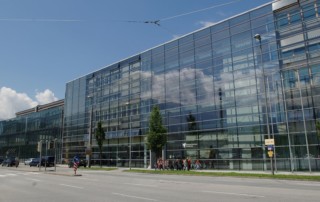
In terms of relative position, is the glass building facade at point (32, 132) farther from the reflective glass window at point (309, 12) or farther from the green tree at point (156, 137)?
the reflective glass window at point (309, 12)

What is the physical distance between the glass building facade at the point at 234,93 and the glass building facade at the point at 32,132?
2197cm

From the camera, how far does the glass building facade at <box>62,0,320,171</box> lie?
1356 inches

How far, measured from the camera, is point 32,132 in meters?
84.8

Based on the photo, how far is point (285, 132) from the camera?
34.8m

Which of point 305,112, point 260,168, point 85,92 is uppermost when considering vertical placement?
point 85,92

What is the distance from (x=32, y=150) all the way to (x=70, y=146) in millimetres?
21032

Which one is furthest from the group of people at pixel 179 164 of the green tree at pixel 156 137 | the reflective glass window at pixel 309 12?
the reflective glass window at pixel 309 12

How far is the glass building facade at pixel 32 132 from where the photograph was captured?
243ft

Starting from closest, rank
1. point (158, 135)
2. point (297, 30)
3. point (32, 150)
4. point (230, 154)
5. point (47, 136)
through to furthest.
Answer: point (297, 30) → point (230, 154) → point (158, 135) → point (47, 136) → point (32, 150)

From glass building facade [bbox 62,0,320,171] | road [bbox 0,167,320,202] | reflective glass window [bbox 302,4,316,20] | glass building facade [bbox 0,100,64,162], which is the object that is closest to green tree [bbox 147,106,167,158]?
glass building facade [bbox 62,0,320,171]

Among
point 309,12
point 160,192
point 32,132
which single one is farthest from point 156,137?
point 32,132

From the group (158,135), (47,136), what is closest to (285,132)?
(158,135)

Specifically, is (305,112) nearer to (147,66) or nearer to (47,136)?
(147,66)

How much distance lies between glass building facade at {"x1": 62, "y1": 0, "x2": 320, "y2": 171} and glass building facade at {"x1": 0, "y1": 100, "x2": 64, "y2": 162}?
21975mm
